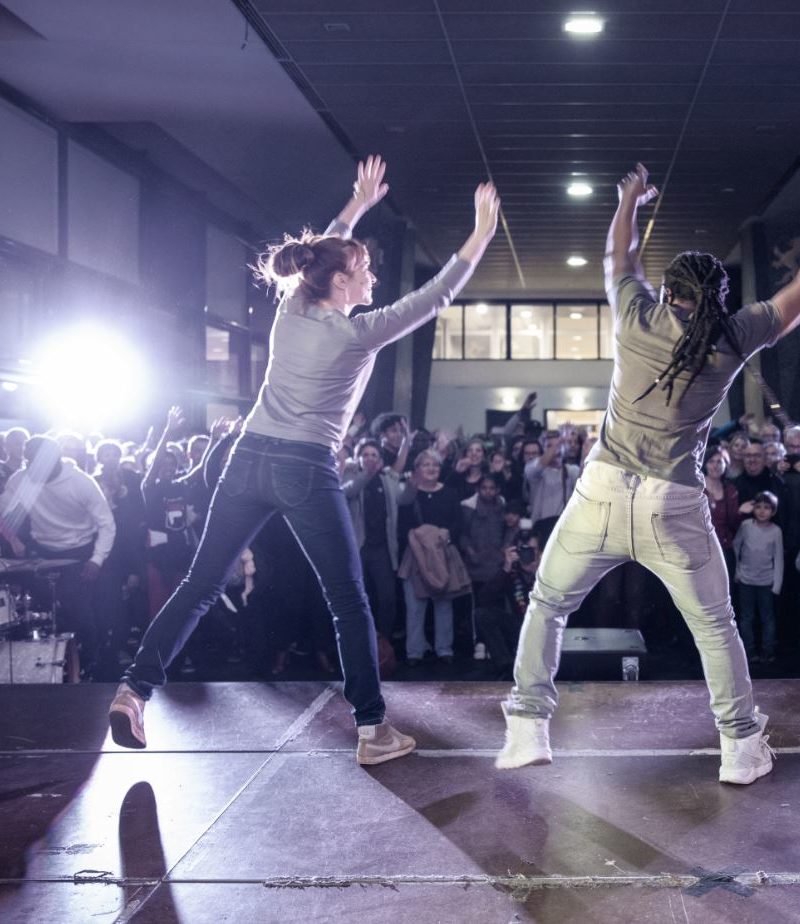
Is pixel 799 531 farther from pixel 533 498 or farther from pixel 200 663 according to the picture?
pixel 200 663

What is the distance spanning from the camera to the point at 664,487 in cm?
296

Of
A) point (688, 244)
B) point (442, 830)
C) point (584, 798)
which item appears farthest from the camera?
point (688, 244)

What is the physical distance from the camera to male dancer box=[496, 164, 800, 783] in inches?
115

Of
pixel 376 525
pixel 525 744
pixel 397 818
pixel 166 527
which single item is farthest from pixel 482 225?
pixel 166 527

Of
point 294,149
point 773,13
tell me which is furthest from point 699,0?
point 294,149

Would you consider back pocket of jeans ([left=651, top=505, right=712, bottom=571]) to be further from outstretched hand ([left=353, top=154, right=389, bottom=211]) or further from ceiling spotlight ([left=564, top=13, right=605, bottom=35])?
ceiling spotlight ([left=564, top=13, right=605, bottom=35])

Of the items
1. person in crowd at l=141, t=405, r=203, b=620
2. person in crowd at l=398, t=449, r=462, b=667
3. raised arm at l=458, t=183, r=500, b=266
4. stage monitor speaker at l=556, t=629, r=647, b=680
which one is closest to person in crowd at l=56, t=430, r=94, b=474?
person in crowd at l=141, t=405, r=203, b=620

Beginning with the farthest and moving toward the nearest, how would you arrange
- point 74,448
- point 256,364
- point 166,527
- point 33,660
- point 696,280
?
point 256,364 < point 74,448 < point 166,527 < point 33,660 < point 696,280

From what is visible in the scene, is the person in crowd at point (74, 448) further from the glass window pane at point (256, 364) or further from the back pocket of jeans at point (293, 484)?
the glass window pane at point (256, 364)

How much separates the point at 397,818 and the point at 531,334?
871 inches

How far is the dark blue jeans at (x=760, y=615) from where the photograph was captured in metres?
7.19

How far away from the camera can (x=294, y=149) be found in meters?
11.7

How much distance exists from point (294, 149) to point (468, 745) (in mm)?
9454

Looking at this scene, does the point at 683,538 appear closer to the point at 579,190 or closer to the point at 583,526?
the point at 583,526
